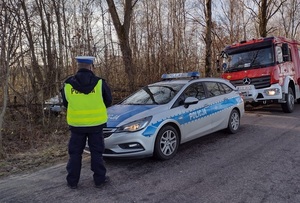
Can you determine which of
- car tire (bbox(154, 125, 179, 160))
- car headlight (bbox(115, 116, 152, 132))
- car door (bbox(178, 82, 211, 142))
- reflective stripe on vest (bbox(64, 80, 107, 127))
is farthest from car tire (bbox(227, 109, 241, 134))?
reflective stripe on vest (bbox(64, 80, 107, 127))

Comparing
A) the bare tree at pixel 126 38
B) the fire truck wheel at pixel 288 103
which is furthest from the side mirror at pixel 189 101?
the bare tree at pixel 126 38

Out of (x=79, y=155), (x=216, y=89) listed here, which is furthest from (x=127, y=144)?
(x=216, y=89)

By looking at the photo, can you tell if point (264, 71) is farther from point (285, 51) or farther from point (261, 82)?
point (285, 51)

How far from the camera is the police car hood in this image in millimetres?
5066

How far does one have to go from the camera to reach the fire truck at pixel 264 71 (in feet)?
31.5

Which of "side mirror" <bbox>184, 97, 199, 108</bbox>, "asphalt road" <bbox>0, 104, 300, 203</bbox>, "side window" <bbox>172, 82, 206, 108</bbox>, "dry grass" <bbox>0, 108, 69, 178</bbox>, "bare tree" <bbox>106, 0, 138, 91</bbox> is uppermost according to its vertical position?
"bare tree" <bbox>106, 0, 138, 91</bbox>

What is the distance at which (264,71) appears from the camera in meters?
9.71

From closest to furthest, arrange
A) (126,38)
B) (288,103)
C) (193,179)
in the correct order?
(193,179)
(288,103)
(126,38)

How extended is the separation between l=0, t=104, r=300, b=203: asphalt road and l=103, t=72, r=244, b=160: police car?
0.34 meters

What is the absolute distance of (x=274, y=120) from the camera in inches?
349

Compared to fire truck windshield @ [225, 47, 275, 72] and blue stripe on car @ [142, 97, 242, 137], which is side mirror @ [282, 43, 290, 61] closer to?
fire truck windshield @ [225, 47, 275, 72]

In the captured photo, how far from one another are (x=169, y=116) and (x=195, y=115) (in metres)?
0.82

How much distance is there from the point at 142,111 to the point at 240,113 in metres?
3.45

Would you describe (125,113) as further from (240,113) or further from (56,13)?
(56,13)
